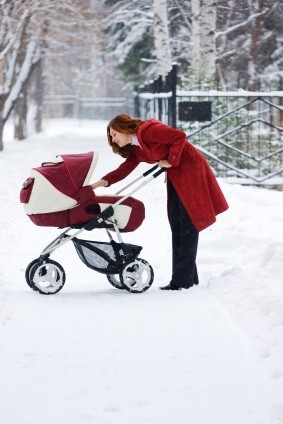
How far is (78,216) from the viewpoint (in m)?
7.46

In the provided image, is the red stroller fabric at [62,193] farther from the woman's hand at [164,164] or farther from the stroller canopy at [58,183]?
the woman's hand at [164,164]

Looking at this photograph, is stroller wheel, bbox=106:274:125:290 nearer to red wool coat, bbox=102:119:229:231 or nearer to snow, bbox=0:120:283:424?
snow, bbox=0:120:283:424

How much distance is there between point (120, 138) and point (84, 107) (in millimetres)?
53618

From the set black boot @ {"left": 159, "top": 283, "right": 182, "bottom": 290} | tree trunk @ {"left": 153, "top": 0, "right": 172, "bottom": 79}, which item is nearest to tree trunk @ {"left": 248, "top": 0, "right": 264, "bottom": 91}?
tree trunk @ {"left": 153, "top": 0, "right": 172, "bottom": 79}

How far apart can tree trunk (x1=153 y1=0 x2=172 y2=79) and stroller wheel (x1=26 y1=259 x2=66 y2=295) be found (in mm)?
15749

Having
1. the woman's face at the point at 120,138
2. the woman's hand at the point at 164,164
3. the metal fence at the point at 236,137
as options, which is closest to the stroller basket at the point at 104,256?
the woman's hand at the point at 164,164

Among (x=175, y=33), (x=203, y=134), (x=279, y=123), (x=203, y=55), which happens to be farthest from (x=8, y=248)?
(x=175, y=33)

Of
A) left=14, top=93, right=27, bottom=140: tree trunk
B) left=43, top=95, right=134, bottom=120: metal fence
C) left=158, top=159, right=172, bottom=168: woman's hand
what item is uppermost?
left=158, top=159, right=172, bottom=168: woman's hand

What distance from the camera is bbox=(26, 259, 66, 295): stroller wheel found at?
7.59 meters

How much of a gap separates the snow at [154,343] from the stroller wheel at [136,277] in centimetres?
10

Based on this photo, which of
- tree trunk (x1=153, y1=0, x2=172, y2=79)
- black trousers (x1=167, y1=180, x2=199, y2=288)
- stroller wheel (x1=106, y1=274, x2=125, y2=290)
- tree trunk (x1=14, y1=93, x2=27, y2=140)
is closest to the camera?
black trousers (x1=167, y1=180, x2=199, y2=288)

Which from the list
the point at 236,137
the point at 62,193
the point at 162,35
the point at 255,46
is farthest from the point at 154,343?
the point at 255,46

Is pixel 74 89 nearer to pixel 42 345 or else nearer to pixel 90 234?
pixel 90 234

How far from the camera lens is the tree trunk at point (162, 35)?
2289 cm
